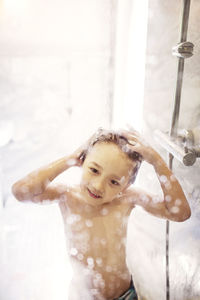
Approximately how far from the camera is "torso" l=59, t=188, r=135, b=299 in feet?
2.39

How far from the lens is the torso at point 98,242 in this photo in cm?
73

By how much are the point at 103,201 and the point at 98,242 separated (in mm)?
135

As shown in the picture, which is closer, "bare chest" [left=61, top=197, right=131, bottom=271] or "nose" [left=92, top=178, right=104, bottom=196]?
"nose" [left=92, top=178, right=104, bottom=196]

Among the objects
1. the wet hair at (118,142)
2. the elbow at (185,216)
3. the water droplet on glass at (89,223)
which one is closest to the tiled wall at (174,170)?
the elbow at (185,216)

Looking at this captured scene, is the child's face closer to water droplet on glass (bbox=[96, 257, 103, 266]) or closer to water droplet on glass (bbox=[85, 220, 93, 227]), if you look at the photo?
water droplet on glass (bbox=[85, 220, 93, 227])

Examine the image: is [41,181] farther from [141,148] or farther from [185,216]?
[185,216]

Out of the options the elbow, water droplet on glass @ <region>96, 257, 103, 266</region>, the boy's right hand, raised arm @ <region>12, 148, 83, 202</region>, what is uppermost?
the boy's right hand

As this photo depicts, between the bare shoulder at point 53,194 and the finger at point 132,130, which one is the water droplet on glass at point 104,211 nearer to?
the bare shoulder at point 53,194

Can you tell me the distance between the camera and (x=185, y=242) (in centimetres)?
74

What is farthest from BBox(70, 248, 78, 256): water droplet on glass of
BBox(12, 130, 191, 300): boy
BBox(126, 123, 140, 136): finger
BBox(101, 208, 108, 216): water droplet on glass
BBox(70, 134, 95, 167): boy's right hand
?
BBox(126, 123, 140, 136): finger

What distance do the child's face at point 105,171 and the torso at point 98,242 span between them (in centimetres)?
8

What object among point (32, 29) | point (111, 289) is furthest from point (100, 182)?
point (32, 29)

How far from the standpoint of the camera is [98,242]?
736 millimetres

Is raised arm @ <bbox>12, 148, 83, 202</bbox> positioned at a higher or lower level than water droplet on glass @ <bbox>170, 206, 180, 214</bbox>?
higher
